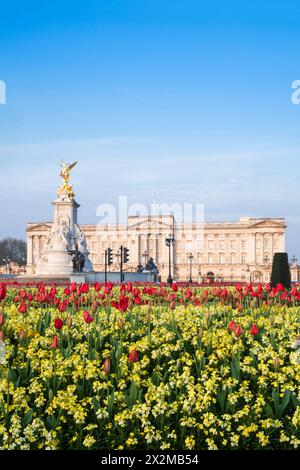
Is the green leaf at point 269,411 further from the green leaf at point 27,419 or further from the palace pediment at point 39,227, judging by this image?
the palace pediment at point 39,227

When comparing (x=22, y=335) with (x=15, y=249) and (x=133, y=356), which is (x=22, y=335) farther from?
(x=15, y=249)

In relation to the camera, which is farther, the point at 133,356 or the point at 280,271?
the point at 280,271

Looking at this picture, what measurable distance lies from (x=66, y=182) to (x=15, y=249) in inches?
3837

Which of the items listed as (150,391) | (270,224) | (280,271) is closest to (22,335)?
(150,391)

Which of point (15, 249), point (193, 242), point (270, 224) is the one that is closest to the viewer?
point (270, 224)

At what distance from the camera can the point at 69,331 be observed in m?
7.61

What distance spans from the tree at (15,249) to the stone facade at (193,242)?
793 inches

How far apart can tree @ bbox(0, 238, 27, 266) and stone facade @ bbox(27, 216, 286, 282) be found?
66.1ft

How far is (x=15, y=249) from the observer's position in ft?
501

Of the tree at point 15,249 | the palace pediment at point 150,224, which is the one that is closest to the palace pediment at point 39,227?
the palace pediment at point 150,224

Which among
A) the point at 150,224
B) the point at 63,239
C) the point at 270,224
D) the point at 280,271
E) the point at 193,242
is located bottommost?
the point at 280,271

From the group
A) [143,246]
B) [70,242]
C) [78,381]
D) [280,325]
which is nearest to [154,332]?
[78,381]

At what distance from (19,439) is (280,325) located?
14.5ft

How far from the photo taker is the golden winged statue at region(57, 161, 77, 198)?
57.5 m
